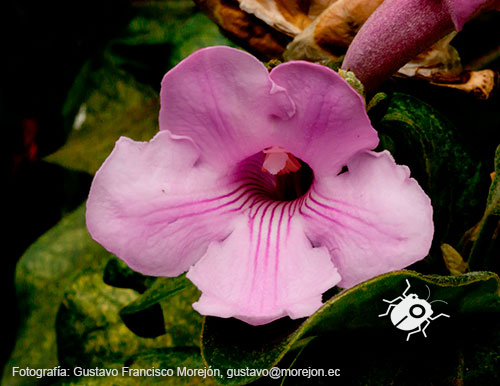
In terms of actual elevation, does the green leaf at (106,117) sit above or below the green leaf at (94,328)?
above

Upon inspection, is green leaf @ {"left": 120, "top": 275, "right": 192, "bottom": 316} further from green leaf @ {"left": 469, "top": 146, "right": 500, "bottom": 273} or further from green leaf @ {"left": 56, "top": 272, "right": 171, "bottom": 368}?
green leaf @ {"left": 469, "top": 146, "right": 500, "bottom": 273}

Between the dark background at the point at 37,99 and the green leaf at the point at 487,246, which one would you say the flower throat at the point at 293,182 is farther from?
the dark background at the point at 37,99

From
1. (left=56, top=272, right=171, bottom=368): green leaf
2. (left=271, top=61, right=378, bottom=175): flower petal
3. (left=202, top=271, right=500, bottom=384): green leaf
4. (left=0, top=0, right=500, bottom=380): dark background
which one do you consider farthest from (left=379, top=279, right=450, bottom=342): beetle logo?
(left=0, top=0, right=500, bottom=380): dark background

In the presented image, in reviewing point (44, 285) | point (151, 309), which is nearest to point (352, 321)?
point (151, 309)

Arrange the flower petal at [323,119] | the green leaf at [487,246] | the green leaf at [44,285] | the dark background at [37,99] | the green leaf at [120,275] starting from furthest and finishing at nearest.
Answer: the dark background at [37,99]
the green leaf at [44,285]
the green leaf at [120,275]
the green leaf at [487,246]
the flower petal at [323,119]

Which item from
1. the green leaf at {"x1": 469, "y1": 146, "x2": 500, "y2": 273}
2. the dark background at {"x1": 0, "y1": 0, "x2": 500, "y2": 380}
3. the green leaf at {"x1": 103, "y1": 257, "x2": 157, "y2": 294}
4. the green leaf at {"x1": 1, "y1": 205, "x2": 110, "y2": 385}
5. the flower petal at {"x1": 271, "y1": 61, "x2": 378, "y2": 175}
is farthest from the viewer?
the dark background at {"x1": 0, "y1": 0, "x2": 500, "y2": 380}

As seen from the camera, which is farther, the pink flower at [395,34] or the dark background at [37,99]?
the dark background at [37,99]

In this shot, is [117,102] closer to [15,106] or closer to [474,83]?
[15,106]

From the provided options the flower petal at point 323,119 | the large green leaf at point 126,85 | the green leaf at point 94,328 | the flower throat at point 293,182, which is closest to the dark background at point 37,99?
the large green leaf at point 126,85
